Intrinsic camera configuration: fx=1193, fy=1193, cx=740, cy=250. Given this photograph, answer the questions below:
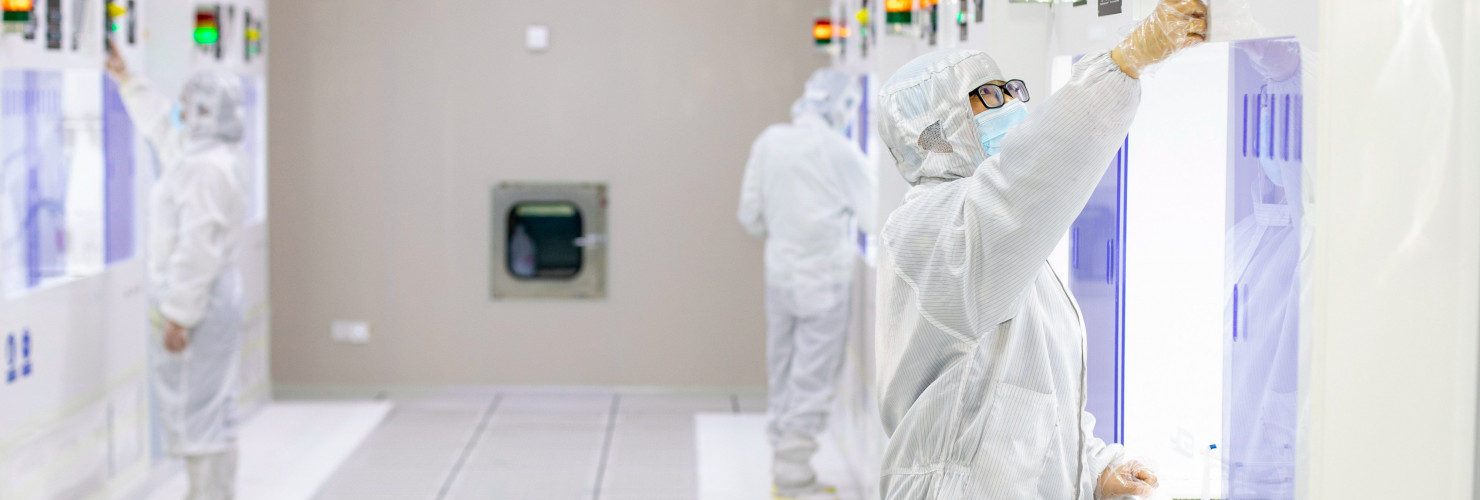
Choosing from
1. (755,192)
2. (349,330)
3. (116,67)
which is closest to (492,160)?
(349,330)

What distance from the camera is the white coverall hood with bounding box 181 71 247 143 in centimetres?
367

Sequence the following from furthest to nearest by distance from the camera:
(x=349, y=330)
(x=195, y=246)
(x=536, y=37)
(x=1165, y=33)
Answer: (x=349, y=330) → (x=536, y=37) → (x=195, y=246) → (x=1165, y=33)

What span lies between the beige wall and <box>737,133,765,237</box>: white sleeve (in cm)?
145

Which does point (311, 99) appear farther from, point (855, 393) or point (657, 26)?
point (855, 393)

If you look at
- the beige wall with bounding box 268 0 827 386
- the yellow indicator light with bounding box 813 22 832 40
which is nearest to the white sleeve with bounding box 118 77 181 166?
the beige wall with bounding box 268 0 827 386

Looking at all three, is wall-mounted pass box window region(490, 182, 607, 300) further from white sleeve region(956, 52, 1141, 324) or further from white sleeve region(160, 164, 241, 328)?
white sleeve region(956, 52, 1141, 324)

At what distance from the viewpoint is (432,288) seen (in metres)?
6.03

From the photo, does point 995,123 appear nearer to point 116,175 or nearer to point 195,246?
point 195,246

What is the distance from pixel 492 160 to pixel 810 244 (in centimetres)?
223

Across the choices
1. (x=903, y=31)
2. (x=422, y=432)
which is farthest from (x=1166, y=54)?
(x=422, y=432)

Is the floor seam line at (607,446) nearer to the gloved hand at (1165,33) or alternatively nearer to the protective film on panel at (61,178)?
the protective film on panel at (61,178)

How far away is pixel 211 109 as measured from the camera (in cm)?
368

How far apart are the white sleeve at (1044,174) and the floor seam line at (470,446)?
3.39 m

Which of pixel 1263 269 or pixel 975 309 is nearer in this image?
pixel 975 309
